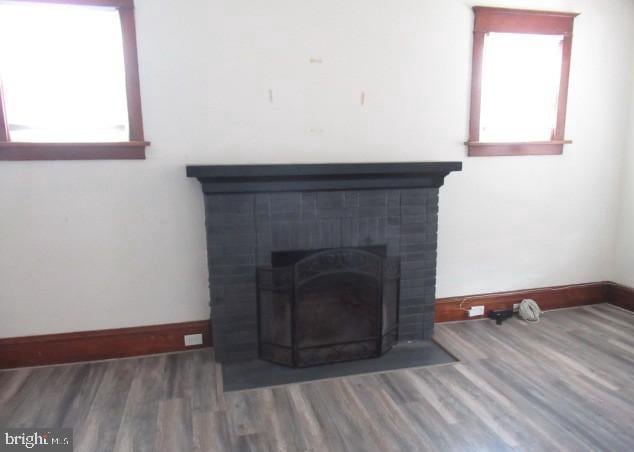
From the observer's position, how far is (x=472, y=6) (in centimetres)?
301

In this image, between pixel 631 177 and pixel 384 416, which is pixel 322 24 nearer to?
pixel 384 416

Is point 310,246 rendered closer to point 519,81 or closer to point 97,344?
point 97,344

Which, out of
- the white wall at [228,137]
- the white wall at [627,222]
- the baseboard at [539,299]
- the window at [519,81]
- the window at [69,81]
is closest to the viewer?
the window at [69,81]

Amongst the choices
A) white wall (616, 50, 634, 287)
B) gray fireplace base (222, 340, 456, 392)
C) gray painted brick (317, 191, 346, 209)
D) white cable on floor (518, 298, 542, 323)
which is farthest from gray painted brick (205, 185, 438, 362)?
white wall (616, 50, 634, 287)

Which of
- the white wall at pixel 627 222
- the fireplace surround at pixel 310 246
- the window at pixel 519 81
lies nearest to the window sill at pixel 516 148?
the window at pixel 519 81

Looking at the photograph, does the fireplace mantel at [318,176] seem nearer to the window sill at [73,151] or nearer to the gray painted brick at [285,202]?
the gray painted brick at [285,202]

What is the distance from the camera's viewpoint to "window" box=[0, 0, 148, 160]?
8.09ft

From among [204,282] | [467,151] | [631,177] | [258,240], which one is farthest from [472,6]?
[204,282]

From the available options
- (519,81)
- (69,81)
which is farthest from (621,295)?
(69,81)

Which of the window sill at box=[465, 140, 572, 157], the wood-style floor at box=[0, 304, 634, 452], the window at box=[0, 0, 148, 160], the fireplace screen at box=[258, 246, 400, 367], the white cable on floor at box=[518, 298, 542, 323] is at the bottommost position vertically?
the wood-style floor at box=[0, 304, 634, 452]

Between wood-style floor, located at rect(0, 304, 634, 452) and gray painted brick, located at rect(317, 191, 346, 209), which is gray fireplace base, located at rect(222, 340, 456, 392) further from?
gray painted brick, located at rect(317, 191, 346, 209)

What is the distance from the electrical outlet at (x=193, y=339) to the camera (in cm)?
291

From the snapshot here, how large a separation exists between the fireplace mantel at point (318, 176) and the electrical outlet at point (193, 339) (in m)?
1.02

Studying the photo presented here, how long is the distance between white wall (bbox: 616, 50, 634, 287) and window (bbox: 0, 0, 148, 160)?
3.75 meters
